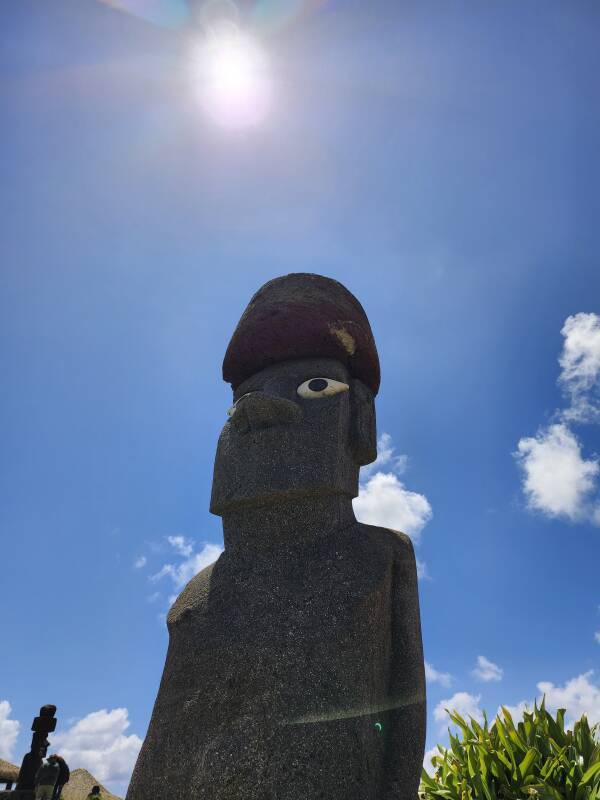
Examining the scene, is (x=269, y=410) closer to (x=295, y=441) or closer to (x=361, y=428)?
(x=295, y=441)

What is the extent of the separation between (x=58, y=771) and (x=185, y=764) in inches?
171

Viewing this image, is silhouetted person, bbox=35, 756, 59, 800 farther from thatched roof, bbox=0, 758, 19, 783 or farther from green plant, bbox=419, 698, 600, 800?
thatched roof, bbox=0, 758, 19, 783

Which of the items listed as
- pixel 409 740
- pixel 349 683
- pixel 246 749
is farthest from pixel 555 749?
pixel 246 749

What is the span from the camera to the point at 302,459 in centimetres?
364

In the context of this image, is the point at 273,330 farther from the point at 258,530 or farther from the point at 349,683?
the point at 349,683

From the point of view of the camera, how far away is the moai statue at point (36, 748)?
5215mm

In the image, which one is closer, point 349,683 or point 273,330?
point 349,683

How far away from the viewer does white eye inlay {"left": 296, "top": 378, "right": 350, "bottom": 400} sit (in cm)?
401

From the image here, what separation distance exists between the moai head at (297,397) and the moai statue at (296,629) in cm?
1

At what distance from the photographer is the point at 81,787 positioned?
1344 cm

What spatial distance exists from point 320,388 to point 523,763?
4.18m

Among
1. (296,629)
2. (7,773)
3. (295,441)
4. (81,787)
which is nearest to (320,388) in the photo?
(295,441)

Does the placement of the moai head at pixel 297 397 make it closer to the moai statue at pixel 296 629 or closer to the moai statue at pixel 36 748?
the moai statue at pixel 296 629

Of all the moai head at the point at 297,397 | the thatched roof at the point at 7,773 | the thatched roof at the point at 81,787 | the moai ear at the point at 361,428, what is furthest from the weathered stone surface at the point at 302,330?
the thatched roof at the point at 81,787
